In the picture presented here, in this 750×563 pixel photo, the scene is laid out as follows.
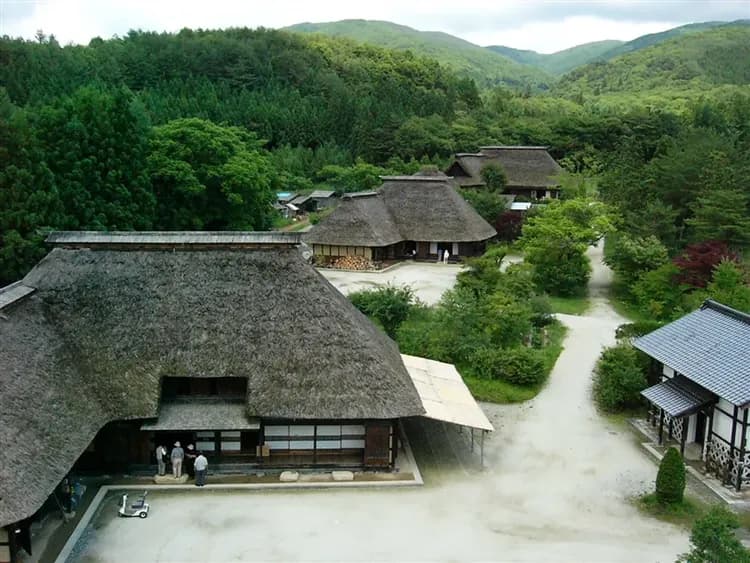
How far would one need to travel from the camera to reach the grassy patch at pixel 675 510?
1819 cm

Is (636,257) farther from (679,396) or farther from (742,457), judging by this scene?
(742,457)

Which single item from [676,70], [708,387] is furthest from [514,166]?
[676,70]

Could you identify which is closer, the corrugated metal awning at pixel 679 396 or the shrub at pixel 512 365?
the corrugated metal awning at pixel 679 396

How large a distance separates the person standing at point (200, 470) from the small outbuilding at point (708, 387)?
13.4 m

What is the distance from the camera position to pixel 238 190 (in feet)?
157

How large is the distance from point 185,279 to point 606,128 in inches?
3016

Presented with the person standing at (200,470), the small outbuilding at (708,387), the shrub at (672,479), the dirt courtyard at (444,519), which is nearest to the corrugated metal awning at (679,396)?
the small outbuilding at (708,387)

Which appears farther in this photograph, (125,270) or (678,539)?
(125,270)

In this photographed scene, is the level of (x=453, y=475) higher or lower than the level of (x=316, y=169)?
lower

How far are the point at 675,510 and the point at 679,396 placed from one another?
15.3 feet

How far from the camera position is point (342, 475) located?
20.1 meters

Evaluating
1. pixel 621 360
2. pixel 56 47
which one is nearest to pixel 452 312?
pixel 621 360

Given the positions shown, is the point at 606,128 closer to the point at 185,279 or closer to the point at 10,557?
the point at 185,279

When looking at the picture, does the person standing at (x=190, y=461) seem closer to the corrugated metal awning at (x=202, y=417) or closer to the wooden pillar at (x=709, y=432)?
the corrugated metal awning at (x=202, y=417)
